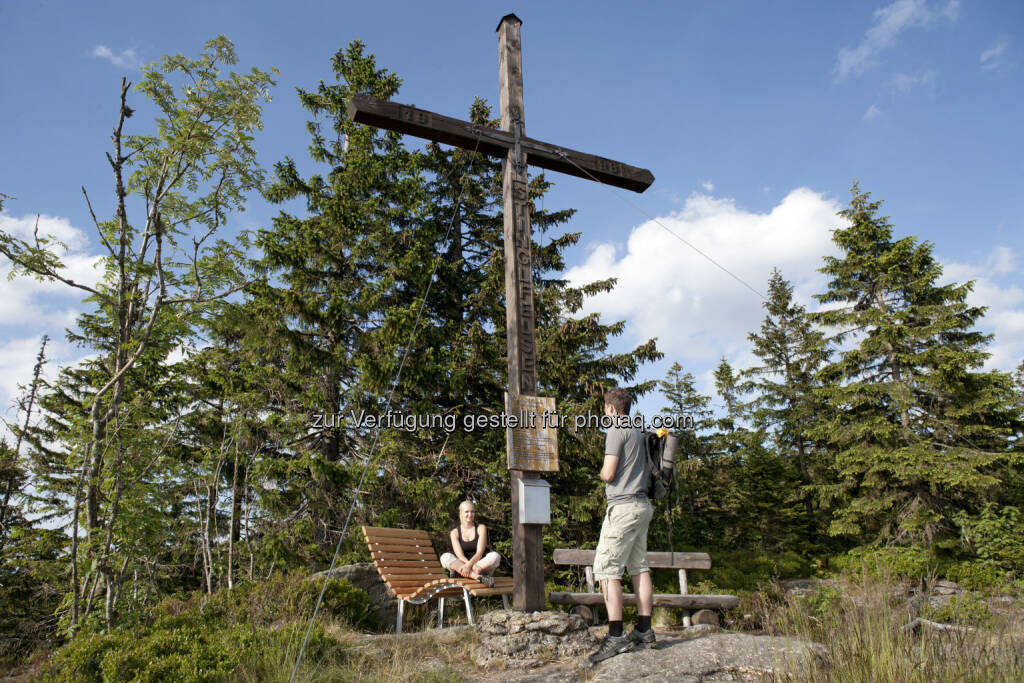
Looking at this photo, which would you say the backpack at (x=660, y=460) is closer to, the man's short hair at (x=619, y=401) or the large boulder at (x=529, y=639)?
the man's short hair at (x=619, y=401)

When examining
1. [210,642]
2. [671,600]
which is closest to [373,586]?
[671,600]

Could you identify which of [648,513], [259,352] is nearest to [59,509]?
[259,352]

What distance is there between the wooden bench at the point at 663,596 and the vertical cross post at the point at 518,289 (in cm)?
150

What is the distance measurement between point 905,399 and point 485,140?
14383mm

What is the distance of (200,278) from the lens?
6.66 metres

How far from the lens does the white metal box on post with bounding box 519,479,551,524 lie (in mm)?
5258

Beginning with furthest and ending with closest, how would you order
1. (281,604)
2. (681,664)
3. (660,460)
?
(281,604)
(660,460)
(681,664)

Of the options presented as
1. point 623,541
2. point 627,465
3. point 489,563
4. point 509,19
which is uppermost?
point 509,19

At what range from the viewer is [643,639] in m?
4.45

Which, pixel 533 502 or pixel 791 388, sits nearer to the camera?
pixel 533 502

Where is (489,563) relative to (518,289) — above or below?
below

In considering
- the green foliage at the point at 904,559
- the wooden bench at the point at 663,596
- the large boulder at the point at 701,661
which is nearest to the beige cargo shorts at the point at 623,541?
the large boulder at the point at 701,661

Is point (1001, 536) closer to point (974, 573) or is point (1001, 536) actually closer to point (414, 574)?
point (974, 573)

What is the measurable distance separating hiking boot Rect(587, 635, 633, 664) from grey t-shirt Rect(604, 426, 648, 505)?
3.15ft
